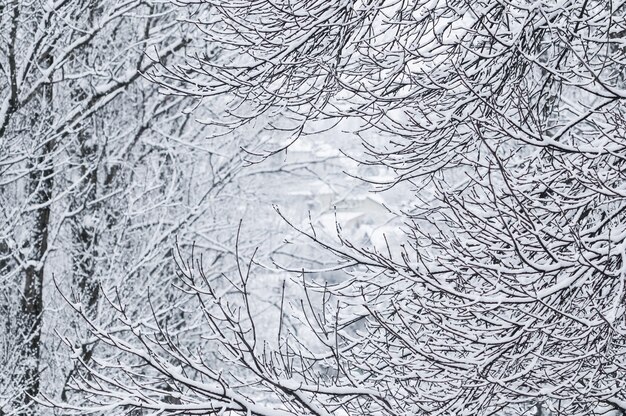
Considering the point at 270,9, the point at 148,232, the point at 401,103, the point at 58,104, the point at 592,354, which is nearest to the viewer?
the point at 592,354

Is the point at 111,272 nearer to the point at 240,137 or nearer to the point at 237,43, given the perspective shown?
the point at 240,137

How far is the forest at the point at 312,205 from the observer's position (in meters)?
2.96

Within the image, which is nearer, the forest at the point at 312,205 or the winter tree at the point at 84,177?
the forest at the point at 312,205

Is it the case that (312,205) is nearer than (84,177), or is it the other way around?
(84,177)

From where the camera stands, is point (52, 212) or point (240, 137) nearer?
point (52, 212)

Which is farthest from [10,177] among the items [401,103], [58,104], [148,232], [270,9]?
[401,103]

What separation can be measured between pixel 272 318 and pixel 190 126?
15.6ft

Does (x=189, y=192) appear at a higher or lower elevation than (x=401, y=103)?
higher

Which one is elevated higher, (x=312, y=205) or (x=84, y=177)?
(x=312, y=205)

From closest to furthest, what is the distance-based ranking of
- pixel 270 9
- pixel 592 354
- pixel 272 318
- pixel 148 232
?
pixel 592 354
pixel 270 9
pixel 148 232
pixel 272 318

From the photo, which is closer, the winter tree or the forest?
the forest

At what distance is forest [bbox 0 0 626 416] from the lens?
9.70 ft

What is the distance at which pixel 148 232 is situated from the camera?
1040 cm

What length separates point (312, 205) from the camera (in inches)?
752
